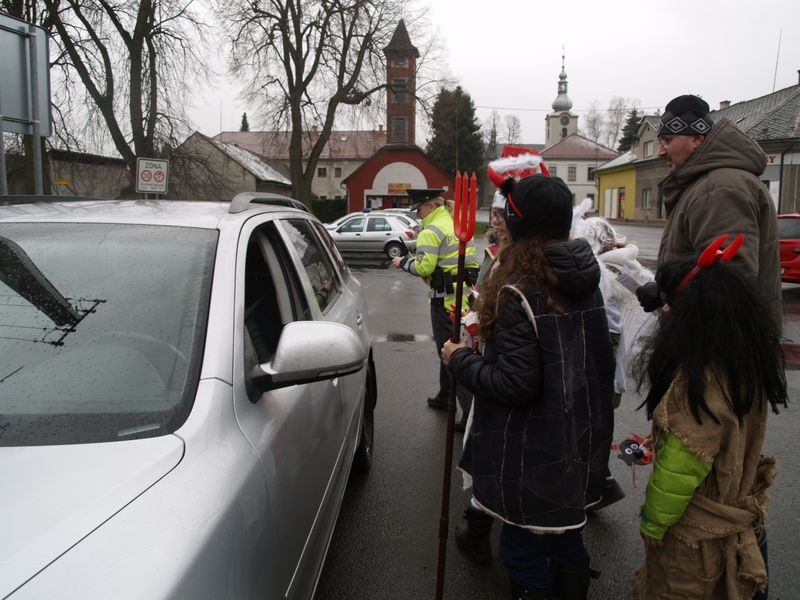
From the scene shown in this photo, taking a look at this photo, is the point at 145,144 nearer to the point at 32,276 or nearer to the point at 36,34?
the point at 36,34

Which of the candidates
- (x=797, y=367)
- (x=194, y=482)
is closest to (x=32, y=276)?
(x=194, y=482)

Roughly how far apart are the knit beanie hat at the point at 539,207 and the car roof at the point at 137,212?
3.44 feet

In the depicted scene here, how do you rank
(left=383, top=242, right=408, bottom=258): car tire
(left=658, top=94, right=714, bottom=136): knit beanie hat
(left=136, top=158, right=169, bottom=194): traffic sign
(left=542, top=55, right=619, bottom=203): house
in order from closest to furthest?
(left=658, top=94, right=714, bottom=136): knit beanie hat < (left=136, top=158, right=169, bottom=194): traffic sign < (left=383, top=242, right=408, bottom=258): car tire < (left=542, top=55, right=619, bottom=203): house

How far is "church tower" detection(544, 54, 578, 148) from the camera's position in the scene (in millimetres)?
95312

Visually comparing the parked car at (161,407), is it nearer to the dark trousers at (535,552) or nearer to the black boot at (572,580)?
the dark trousers at (535,552)

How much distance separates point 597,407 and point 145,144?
18.3 m

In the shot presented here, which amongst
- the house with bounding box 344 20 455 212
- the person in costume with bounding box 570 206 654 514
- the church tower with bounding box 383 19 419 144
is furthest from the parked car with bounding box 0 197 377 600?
the house with bounding box 344 20 455 212

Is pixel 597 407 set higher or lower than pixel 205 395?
lower

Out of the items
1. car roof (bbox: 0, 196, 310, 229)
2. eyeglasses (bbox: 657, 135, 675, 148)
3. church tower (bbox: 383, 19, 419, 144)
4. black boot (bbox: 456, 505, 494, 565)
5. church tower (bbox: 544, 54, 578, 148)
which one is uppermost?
church tower (bbox: 544, 54, 578, 148)

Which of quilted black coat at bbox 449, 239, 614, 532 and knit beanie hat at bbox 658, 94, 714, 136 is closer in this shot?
quilted black coat at bbox 449, 239, 614, 532

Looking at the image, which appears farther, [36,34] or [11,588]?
[36,34]

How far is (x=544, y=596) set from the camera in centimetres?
225

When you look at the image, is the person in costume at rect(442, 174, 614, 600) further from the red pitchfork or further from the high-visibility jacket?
the high-visibility jacket

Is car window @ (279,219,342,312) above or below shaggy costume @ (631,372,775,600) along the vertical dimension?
above
